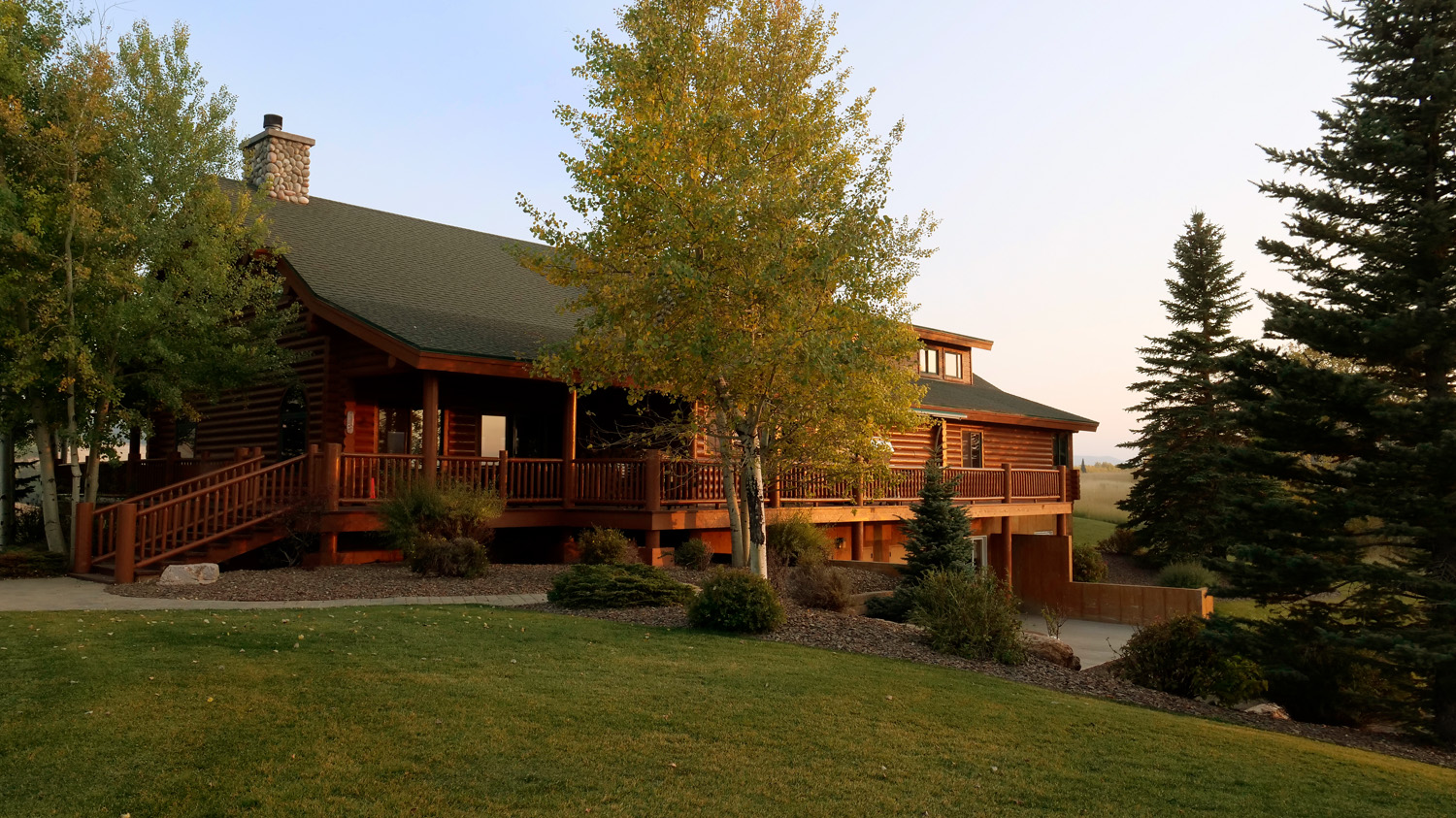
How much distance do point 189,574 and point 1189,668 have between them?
543 inches

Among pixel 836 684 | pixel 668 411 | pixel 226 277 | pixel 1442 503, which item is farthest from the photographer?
pixel 668 411

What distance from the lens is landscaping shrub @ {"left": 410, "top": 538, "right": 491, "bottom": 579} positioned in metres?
15.2

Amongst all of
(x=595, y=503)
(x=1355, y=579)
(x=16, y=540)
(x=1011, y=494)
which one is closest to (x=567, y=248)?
(x=595, y=503)

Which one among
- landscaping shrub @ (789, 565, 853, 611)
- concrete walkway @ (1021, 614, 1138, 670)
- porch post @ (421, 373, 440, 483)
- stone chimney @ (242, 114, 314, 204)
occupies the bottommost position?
concrete walkway @ (1021, 614, 1138, 670)

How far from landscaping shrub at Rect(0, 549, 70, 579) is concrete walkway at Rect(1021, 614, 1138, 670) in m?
17.0

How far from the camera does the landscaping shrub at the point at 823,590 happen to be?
1409 centimetres

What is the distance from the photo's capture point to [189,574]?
46.5ft

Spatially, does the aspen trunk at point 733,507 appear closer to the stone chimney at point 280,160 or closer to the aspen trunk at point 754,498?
the aspen trunk at point 754,498

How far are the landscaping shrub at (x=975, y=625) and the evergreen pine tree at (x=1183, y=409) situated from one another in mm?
23813

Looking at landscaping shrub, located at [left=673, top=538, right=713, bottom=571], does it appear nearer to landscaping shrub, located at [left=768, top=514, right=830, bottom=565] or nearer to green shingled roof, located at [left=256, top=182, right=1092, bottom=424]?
landscaping shrub, located at [left=768, top=514, right=830, bottom=565]

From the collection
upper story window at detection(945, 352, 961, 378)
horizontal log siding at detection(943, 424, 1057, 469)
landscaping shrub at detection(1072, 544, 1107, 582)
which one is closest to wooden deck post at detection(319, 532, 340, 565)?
horizontal log siding at detection(943, 424, 1057, 469)

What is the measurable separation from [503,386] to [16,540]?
400 inches

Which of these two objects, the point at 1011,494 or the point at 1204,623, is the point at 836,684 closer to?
the point at 1204,623

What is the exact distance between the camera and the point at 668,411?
22172mm
